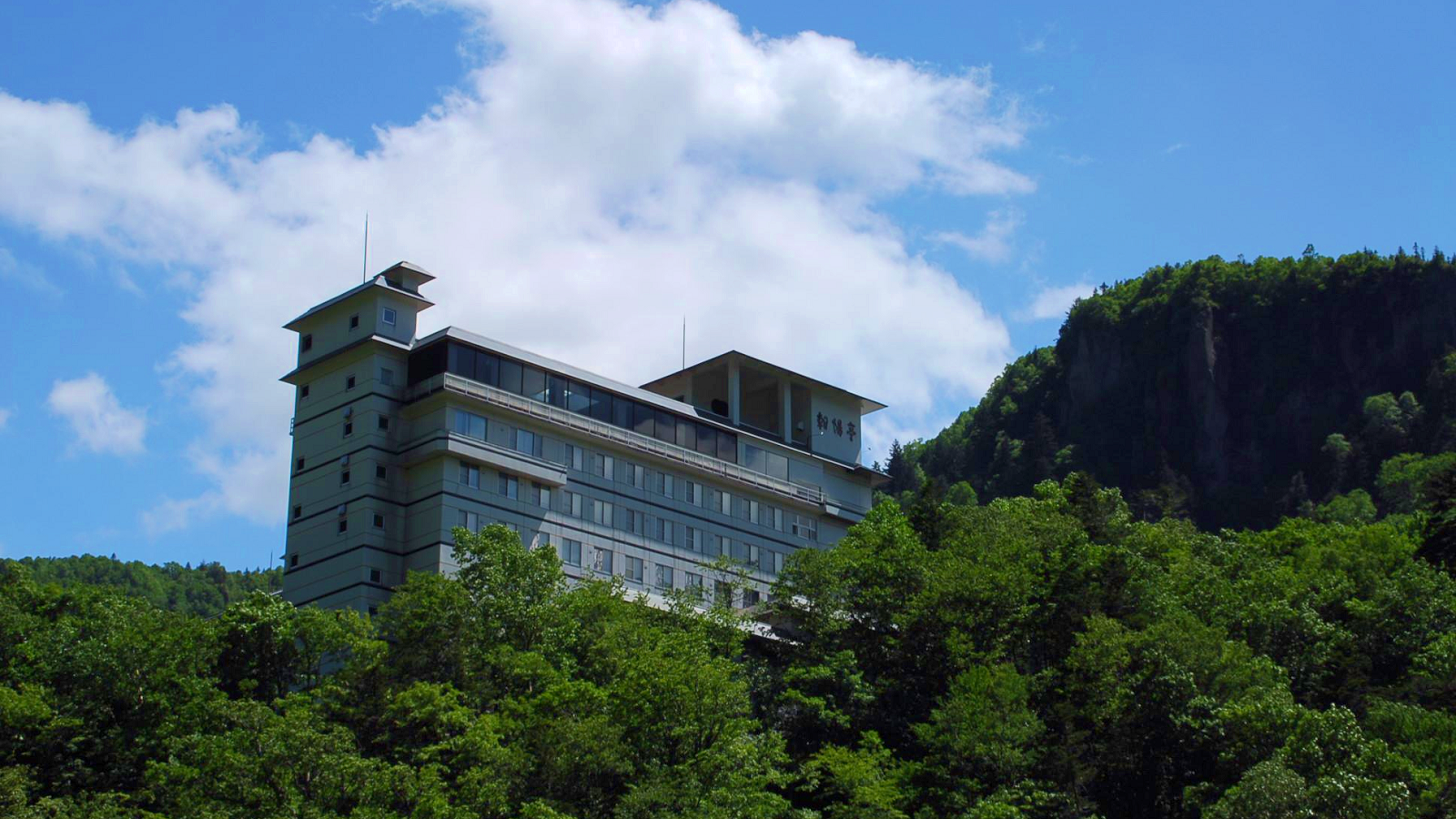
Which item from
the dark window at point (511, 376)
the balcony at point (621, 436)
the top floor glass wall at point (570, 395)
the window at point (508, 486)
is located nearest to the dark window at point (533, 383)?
the top floor glass wall at point (570, 395)

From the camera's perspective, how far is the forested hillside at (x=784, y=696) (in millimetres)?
56250

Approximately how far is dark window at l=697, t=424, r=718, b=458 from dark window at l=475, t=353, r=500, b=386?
526 inches

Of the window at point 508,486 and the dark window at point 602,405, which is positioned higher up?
the dark window at point 602,405

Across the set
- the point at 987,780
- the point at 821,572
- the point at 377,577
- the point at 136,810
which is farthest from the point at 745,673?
the point at 136,810

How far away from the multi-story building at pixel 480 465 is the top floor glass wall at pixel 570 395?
9cm

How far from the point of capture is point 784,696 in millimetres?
68938

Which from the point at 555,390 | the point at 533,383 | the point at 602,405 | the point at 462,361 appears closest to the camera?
the point at 462,361

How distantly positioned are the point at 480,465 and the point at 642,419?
11310 mm

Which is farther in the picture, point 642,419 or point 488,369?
point 642,419

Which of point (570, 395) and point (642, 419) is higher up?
point (570, 395)

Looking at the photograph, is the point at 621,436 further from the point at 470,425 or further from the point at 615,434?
the point at 470,425

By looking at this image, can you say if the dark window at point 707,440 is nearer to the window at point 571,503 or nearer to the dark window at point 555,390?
the dark window at point 555,390

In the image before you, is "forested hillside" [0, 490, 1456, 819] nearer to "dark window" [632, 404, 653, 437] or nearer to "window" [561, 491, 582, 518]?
"window" [561, 491, 582, 518]

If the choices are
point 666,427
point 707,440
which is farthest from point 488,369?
point 707,440
